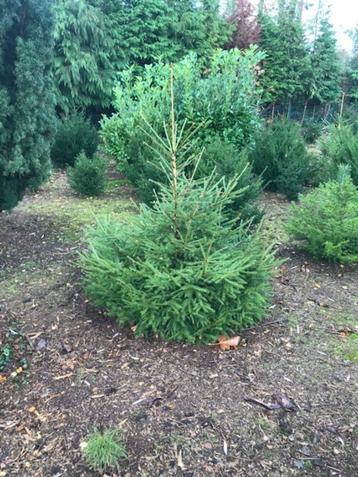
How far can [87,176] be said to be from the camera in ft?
21.0

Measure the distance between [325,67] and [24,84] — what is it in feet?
53.0

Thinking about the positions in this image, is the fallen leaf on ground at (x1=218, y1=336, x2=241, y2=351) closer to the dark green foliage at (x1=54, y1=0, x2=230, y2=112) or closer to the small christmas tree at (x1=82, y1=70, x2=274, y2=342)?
the small christmas tree at (x1=82, y1=70, x2=274, y2=342)

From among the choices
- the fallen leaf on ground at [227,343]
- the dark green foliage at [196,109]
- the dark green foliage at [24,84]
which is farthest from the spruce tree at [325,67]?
the fallen leaf on ground at [227,343]

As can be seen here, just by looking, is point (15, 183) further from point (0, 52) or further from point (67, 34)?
point (67, 34)

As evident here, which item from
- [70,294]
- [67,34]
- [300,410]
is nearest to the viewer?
[300,410]

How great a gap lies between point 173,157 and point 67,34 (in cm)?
907

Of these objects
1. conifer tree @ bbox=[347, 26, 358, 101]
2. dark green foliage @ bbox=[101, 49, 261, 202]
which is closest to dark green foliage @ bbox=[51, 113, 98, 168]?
dark green foliage @ bbox=[101, 49, 261, 202]

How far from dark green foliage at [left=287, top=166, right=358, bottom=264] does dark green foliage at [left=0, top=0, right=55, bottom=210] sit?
8.60 ft

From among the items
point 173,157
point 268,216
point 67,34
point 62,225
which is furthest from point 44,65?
point 67,34

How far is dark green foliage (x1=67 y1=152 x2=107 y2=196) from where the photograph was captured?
635cm

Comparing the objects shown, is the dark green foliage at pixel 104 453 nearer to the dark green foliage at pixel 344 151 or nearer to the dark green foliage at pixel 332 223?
the dark green foliage at pixel 332 223

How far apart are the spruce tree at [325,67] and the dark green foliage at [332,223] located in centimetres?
1426

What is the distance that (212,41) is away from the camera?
14016mm

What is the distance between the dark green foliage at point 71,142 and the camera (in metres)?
8.02
